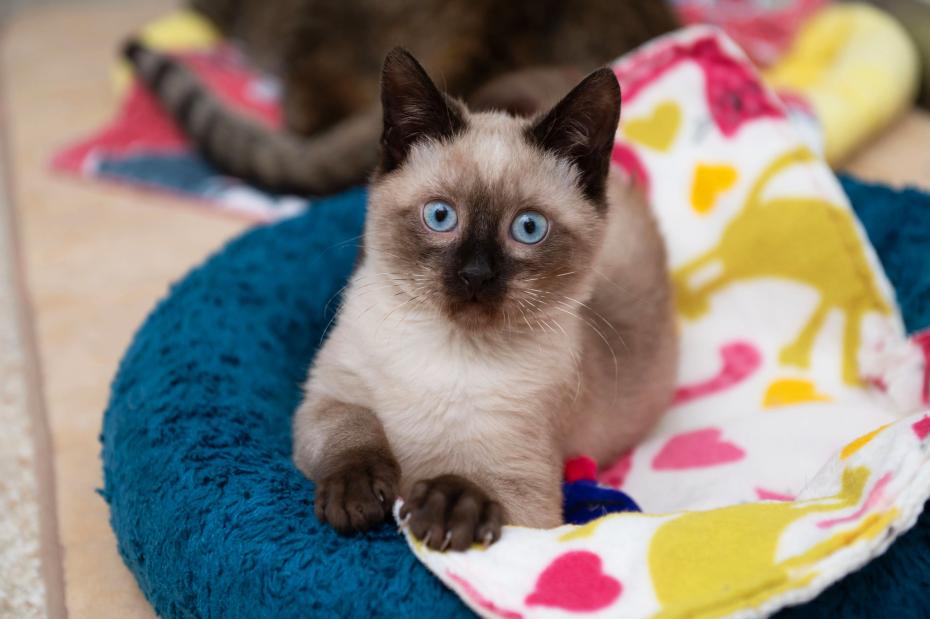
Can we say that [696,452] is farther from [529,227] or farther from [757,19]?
[757,19]

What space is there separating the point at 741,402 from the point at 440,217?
95 cm

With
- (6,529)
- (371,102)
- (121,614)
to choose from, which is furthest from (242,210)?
(121,614)

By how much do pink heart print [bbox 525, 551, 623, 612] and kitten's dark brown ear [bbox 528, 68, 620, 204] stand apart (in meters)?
0.57

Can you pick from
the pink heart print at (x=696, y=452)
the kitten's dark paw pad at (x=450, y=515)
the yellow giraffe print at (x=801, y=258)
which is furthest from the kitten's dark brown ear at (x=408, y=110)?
the yellow giraffe print at (x=801, y=258)

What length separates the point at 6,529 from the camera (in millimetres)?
1758

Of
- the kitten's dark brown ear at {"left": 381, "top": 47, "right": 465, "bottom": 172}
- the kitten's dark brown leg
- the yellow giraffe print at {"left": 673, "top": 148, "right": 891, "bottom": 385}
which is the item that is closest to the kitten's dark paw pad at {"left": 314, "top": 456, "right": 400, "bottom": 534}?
the kitten's dark brown leg

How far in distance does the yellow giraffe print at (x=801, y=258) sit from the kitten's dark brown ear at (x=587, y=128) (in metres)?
0.76

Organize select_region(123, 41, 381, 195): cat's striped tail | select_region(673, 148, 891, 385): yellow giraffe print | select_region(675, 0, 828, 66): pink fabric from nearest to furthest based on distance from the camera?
select_region(673, 148, 891, 385): yellow giraffe print
select_region(123, 41, 381, 195): cat's striped tail
select_region(675, 0, 828, 66): pink fabric

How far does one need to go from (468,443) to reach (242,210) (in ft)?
5.56

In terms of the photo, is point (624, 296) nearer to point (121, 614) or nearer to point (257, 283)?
point (257, 283)

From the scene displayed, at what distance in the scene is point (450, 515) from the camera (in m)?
1.29

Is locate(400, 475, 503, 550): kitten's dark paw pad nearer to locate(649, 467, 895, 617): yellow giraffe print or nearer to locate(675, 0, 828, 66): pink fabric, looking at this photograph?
locate(649, 467, 895, 617): yellow giraffe print

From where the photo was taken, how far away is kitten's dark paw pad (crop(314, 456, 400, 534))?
1.32 metres

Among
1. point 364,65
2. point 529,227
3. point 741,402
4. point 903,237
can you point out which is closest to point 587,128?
point 529,227
